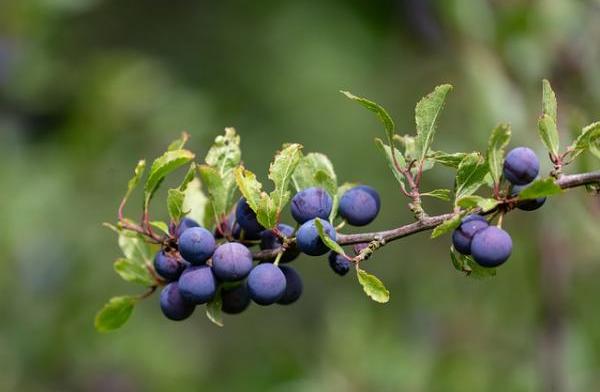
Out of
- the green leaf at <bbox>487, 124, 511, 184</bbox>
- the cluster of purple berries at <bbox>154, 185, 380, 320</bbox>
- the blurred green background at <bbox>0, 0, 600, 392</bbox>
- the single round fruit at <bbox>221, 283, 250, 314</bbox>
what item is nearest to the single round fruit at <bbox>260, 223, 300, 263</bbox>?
the cluster of purple berries at <bbox>154, 185, 380, 320</bbox>

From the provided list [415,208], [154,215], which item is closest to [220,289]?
[415,208]

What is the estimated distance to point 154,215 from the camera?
16.8ft

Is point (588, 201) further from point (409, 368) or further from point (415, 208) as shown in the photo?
point (415, 208)

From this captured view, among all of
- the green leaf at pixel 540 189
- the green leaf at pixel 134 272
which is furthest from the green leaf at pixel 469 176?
the green leaf at pixel 134 272

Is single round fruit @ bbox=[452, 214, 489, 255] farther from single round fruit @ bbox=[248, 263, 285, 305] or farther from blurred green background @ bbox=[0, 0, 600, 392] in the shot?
blurred green background @ bbox=[0, 0, 600, 392]

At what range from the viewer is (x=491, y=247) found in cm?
157

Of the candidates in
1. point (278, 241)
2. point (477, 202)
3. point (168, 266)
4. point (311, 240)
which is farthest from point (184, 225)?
point (477, 202)

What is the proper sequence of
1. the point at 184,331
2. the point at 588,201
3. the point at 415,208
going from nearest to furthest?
1. the point at 415,208
2. the point at 588,201
3. the point at 184,331

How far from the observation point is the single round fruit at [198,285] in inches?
67.4

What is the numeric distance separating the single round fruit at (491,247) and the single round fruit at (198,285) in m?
0.48

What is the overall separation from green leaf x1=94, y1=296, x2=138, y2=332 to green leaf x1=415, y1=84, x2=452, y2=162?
0.68m

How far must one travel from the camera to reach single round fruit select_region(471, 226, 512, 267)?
157 cm

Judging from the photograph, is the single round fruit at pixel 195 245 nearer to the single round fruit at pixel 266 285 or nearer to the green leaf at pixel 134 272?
the single round fruit at pixel 266 285

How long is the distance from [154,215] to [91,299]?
686mm
